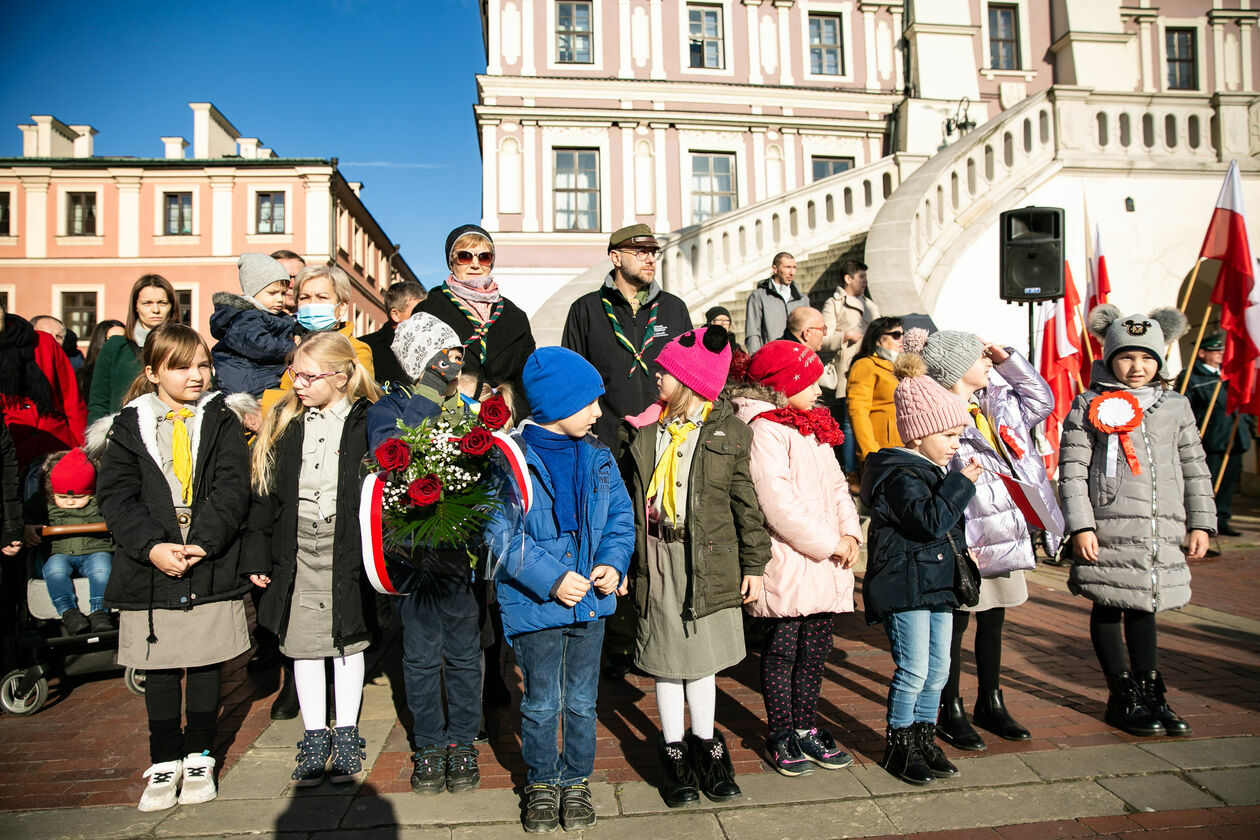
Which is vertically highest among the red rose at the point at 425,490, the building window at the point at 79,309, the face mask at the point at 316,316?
the building window at the point at 79,309

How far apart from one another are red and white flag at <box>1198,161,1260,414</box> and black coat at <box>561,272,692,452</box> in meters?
→ 7.46

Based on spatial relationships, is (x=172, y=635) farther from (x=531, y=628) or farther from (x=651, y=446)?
(x=651, y=446)

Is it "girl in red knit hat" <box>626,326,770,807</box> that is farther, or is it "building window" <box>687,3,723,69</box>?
"building window" <box>687,3,723,69</box>

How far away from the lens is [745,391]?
160 inches

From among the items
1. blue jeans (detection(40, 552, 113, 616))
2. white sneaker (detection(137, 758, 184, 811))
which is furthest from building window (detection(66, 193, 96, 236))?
white sneaker (detection(137, 758, 184, 811))

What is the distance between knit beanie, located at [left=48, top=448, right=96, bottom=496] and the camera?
466cm

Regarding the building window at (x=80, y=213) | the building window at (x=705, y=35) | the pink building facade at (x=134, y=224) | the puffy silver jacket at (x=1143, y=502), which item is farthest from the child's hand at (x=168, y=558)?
the building window at (x=80, y=213)

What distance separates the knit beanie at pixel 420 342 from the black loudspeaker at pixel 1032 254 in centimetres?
645

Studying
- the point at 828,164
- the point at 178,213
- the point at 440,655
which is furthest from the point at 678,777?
the point at 178,213

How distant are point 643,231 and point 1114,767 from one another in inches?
135

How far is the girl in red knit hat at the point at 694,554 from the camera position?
11.3ft

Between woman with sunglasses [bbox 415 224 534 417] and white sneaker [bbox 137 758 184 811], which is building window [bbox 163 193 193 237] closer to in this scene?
woman with sunglasses [bbox 415 224 534 417]

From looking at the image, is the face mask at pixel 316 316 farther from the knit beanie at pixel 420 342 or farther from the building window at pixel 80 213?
the building window at pixel 80 213

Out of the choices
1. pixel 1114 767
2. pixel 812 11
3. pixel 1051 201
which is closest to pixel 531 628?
pixel 1114 767
